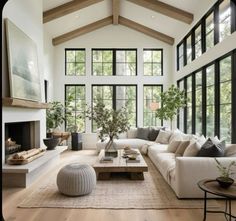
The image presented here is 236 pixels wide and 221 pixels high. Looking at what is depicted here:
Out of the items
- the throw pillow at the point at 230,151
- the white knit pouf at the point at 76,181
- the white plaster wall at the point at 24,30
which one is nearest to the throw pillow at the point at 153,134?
the white plaster wall at the point at 24,30

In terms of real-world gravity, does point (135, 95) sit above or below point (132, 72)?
below

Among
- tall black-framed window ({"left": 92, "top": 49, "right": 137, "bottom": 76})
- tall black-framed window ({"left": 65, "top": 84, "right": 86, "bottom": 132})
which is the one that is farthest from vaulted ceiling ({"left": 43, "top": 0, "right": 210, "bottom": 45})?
tall black-framed window ({"left": 65, "top": 84, "right": 86, "bottom": 132})

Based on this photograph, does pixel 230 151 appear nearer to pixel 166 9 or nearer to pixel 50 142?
pixel 50 142

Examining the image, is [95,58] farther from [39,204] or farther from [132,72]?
[39,204]

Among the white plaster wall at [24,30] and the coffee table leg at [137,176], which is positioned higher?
the white plaster wall at [24,30]

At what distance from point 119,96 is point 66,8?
11.8 ft

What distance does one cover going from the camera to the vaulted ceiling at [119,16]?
6.64m

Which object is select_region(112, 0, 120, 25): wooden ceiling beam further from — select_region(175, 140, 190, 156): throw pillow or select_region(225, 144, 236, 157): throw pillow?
select_region(225, 144, 236, 157): throw pillow

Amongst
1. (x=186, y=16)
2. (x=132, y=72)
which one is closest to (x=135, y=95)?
(x=132, y=72)

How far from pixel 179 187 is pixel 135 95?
583cm

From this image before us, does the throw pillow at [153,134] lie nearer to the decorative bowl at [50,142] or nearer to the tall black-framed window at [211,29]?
the tall black-framed window at [211,29]

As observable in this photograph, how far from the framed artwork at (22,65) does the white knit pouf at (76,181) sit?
1.67 metres

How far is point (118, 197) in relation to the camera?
3568 mm

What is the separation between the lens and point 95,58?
906 cm
